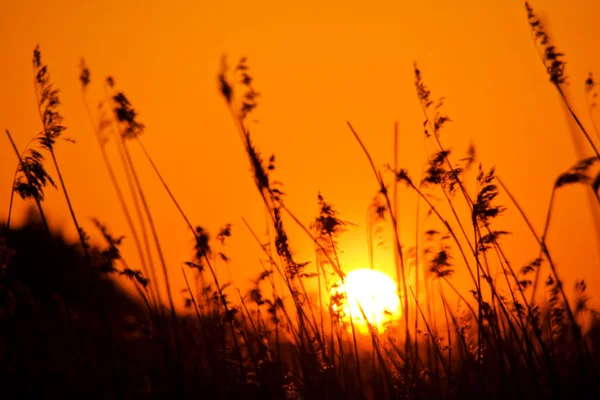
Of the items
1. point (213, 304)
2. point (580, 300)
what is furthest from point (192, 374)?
point (580, 300)

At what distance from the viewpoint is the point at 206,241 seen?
4.12 m

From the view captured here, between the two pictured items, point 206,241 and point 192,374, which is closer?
point 192,374

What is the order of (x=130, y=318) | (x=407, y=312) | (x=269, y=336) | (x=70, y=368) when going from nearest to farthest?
(x=70, y=368)
(x=407, y=312)
(x=130, y=318)
(x=269, y=336)

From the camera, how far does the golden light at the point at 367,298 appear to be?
3.78 meters

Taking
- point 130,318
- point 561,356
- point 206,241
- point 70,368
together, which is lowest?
point 561,356

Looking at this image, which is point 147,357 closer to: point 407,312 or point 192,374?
point 192,374

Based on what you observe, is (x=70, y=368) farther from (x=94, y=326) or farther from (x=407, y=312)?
(x=407, y=312)

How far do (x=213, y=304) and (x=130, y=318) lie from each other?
55cm

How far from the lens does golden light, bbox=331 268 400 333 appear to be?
3.78 meters

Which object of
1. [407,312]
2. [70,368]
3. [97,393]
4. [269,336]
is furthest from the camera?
[269,336]

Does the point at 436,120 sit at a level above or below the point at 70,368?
above

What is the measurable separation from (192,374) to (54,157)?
1.48 meters

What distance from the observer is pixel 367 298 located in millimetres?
4309

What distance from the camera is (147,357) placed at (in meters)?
3.68
